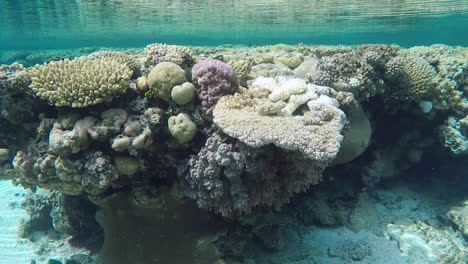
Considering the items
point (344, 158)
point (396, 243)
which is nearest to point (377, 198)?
point (396, 243)

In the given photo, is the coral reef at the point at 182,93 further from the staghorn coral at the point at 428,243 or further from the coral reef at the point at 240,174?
the staghorn coral at the point at 428,243

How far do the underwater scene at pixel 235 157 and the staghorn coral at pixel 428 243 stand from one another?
0.03 metres

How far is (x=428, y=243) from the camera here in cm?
587

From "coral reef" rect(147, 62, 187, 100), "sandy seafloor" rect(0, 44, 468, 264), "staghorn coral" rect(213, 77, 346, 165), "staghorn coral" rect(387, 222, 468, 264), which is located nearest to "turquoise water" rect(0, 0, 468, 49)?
"sandy seafloor" rect(0, 44, 468, 264)

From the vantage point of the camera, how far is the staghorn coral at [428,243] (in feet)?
18.2

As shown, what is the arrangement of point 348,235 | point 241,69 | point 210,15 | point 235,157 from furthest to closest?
1. point 210,15
2. point 348,235
3. point 241,69
4. point 235,157

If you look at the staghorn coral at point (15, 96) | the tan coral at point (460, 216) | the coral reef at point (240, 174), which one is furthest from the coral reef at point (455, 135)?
the staghorn coral at point (15, 96)

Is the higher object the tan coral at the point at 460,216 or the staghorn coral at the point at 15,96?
the staghorn coral at the point at 15,96

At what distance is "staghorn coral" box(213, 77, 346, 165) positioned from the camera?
326cm

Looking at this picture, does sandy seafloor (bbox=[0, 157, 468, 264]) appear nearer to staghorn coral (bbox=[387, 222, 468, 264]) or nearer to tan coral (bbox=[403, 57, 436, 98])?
staghorn coral (bbox=[387, 222, 468, 264])

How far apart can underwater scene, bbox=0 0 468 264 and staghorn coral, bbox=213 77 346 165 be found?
0.02 metres

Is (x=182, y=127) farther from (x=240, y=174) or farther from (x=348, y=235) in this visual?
(x=348, y=235)

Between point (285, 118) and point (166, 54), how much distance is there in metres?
2.19

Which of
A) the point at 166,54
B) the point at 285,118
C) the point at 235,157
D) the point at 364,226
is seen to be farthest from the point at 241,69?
the point at 364,226
